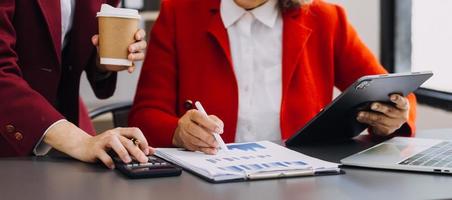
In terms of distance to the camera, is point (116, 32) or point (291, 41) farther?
point (291, 41)

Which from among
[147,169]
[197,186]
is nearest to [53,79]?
[147,169]

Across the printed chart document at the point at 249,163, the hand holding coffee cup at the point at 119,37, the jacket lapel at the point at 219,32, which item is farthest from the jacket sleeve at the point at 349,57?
the hand holding coffee cup at the point at 119,37

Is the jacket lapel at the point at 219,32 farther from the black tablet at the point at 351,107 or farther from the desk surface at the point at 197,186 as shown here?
the desk surface at the point at 197,186

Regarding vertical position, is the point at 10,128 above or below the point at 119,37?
below

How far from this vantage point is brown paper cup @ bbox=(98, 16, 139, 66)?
147cm

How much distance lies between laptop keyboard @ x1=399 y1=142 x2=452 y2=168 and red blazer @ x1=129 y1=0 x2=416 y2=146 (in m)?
0.39

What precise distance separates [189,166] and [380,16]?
2.00m

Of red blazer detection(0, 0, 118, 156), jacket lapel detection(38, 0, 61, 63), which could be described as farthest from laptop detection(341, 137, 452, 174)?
jacket lapel detection(38, 0, 61, 63)

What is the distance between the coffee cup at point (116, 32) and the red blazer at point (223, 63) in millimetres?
372

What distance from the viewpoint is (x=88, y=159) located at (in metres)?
1.36

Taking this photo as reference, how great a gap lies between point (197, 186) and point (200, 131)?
0.29 m

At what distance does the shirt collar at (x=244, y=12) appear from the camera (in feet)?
6.49

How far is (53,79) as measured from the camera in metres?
1.77

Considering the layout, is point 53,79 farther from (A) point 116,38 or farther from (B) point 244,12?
(B) point 244,12
